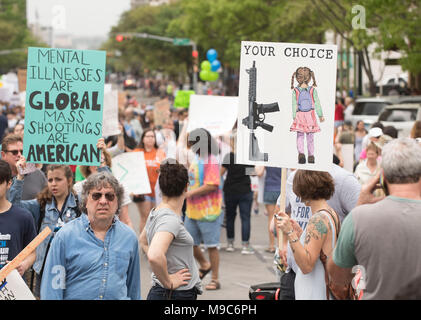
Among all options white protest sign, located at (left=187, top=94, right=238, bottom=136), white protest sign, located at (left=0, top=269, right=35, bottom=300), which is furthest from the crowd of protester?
white protest sign, located at (left=187, top=94, right=238, bottom=136)

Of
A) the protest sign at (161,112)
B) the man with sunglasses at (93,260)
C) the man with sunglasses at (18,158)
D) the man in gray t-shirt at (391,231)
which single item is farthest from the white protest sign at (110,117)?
the protest sign at (161,112)

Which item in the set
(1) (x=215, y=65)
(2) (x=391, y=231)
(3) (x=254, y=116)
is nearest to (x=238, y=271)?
(3) (x=254, y=116)

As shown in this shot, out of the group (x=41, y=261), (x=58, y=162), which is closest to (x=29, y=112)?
(x=58, y=162)

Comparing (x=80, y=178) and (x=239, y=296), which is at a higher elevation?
(x=80, y=178)

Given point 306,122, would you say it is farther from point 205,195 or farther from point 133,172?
point 133,172

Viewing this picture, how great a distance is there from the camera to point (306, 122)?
223 inches

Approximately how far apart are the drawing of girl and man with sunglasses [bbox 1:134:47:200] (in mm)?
2767

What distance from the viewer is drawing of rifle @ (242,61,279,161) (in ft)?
18.7

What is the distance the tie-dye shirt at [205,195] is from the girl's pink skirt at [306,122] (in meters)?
3.86

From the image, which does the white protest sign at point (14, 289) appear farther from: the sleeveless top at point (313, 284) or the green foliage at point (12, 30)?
the green foliage at point (12, 30)

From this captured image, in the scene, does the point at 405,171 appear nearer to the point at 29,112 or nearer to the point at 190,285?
the point at 190,285

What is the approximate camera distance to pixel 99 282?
4.61m

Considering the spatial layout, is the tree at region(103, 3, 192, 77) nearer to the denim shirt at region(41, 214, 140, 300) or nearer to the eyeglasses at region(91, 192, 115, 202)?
the eyeglasses at region(91, 192, 115, 202)
